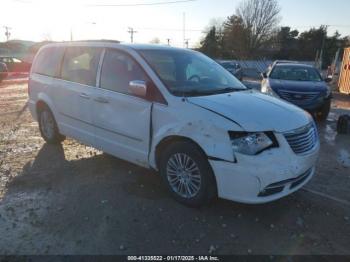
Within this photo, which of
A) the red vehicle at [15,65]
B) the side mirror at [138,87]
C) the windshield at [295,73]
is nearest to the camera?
the side mirror at [138,87]

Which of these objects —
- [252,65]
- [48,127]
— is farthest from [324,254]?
[252,65]

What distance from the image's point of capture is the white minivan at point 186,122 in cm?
369

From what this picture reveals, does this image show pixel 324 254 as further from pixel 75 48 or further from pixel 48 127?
pixel 48 127

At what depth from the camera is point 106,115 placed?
195 inches

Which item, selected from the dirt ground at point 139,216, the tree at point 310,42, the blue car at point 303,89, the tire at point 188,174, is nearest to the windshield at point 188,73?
the tire at point 188,174

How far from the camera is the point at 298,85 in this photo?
996 centimetres

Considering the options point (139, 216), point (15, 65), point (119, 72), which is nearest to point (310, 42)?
point (15, 65)

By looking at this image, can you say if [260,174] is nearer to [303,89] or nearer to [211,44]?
[303,89]

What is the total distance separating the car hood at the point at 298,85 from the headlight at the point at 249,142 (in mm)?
6615

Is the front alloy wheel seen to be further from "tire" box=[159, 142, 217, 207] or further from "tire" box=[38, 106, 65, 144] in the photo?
"tire" box=[38, 106, 65, 144]

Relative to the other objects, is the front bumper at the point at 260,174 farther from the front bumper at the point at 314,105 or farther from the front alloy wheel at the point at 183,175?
the front bumper at the point at 314,105

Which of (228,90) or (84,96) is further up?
(228,90)

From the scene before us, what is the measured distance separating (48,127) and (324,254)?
5.07 meters

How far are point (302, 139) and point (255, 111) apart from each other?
0.61m
